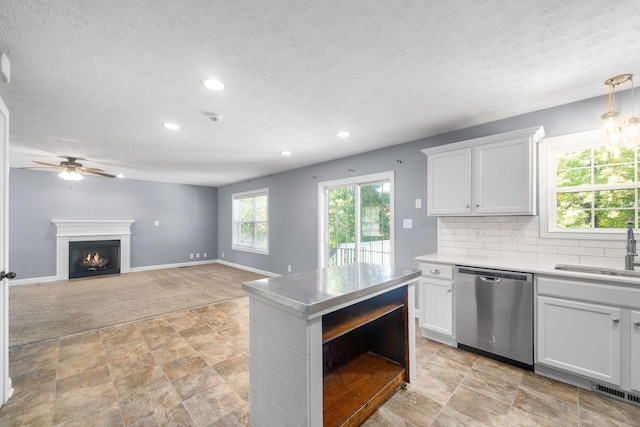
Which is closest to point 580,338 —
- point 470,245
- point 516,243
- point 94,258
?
point 516,243

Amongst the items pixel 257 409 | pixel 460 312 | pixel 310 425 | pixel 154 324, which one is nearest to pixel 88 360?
pixel 154 324

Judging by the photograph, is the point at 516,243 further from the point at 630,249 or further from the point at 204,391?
the point at 204,391

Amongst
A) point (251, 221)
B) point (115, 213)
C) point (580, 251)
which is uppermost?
point (115, 213)

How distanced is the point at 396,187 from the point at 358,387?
110 inches

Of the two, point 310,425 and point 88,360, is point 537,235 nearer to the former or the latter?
point 310,425

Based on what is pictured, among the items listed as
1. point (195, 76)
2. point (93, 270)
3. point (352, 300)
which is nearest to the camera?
point (352, 300)

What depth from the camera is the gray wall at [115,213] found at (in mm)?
5645

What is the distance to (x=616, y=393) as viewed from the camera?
2012 mm

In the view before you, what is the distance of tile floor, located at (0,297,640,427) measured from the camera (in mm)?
1830

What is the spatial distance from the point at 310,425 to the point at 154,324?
3.00 m

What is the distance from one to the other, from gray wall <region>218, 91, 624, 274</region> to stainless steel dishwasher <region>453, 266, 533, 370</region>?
1.01 meters

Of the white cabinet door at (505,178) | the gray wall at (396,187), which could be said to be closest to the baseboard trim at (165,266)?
the gray wall at (396,187)

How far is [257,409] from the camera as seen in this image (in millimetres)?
1651

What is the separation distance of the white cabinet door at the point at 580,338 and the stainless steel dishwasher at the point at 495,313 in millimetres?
107
